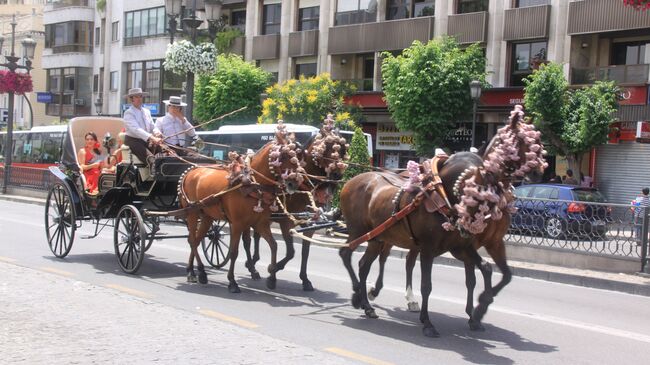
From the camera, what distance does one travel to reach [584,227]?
46.0 feet

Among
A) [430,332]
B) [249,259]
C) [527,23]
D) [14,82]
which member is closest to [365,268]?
[430,332]

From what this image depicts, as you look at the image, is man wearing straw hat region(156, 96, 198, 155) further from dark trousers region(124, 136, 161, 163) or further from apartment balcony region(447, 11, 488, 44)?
apartment balcony region(447, 11, 488, 44)

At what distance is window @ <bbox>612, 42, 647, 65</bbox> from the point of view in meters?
27.7

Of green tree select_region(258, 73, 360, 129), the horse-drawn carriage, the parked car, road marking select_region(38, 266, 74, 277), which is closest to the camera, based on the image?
road marking select_region(38, 266, 74, 277)

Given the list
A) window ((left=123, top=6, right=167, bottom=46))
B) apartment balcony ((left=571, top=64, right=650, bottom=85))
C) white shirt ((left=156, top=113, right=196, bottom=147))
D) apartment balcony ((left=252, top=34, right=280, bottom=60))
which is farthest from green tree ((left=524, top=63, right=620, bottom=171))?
window ((left=123, top=6, right=167, bottom=46))

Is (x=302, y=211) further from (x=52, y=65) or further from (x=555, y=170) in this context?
(x=52, y=65)

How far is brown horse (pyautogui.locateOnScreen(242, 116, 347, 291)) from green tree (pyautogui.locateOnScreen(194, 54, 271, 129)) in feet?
91.0

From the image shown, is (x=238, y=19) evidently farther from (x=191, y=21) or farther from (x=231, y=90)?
(x=191, y=21)

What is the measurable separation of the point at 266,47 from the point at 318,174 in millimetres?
32044

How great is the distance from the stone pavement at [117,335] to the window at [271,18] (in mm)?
34090

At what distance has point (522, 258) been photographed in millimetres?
15102

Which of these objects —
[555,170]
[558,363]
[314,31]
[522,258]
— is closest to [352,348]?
[558,363]

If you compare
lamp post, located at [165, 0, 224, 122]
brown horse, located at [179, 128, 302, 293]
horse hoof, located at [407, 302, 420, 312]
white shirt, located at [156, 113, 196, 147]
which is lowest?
horse hoof, located at [407, 302, 420, 312]

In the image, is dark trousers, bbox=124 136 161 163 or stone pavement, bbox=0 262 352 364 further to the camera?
dark trousers, bbox=124 136 161 163
